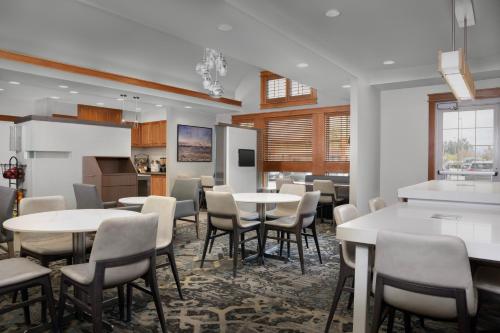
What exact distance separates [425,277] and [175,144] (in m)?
7.78

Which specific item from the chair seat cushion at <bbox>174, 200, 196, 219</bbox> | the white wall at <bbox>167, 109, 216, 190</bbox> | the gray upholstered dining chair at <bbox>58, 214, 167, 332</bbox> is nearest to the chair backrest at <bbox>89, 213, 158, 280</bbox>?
the gray upholstered dining chair at <bbox>58, 214, 167, 332</bbox>

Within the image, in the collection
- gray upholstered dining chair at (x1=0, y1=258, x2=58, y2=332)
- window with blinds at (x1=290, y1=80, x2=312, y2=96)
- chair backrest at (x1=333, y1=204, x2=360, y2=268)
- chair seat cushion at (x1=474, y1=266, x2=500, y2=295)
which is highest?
window with blinds at (x1=290, y1=80, x2=312, y2=96)

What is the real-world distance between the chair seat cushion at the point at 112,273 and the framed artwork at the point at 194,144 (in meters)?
6.71

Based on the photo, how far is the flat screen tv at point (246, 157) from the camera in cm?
820

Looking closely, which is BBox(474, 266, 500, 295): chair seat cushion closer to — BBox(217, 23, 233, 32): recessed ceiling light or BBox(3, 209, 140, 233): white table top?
BBox(3, 209, 140, 233): white table top

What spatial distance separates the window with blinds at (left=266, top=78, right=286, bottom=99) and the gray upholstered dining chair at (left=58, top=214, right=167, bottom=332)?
703cm

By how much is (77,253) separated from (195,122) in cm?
697

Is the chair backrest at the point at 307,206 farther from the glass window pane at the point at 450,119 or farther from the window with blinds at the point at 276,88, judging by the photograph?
the window with blinds at the point at 276,88

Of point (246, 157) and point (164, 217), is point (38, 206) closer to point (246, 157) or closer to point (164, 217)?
point (164, 217)

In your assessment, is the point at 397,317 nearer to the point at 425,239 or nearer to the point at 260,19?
the point at 425,239

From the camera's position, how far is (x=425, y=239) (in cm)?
155

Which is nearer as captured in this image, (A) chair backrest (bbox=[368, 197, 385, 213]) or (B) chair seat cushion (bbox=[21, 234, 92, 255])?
(B) chair seat cushion (bbox=[21, 234, 92, 255])

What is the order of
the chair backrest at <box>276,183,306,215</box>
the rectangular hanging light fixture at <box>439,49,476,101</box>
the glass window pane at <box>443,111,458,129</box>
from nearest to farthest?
the rectangular hanging light fixture at <box>439,49,476,101</box>, the chair backrest at <box>276,183,306,215</box>, the glass window pane at <box>443,111,458,129</box>

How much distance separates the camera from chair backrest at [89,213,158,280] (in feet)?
6.68
